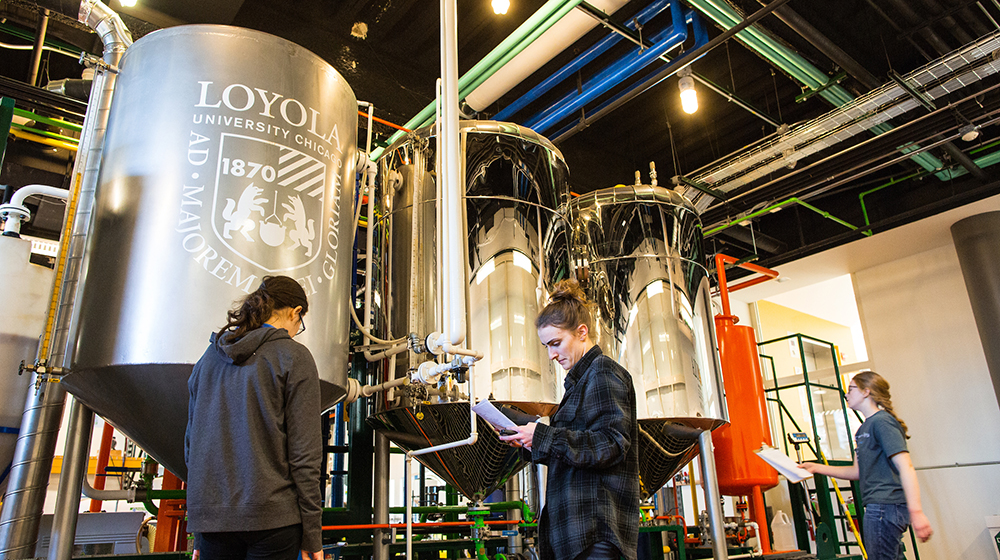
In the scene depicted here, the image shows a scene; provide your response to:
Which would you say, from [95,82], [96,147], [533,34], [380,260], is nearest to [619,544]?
[380,260]

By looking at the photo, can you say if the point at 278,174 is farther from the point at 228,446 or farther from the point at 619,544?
the point at 619,544

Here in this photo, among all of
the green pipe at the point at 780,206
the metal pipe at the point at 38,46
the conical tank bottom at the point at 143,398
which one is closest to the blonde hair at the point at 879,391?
the conical tank bottom at the point at 143,398

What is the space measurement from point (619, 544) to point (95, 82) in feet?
9.47

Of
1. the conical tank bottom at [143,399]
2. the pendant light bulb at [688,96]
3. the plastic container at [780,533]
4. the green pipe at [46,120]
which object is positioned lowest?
the plastic container at [780,533]

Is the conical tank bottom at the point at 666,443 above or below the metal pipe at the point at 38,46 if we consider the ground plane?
below

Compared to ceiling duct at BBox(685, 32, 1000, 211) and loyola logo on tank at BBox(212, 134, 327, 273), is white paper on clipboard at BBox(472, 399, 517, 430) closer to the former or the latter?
loyola logo on tank at BBox(212, 134, 327, 273)

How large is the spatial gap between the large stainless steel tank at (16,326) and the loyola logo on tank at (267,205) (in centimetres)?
103

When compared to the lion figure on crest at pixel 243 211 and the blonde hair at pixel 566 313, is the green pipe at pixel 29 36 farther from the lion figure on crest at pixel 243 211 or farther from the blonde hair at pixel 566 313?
the blonde hair at pixel 566 313

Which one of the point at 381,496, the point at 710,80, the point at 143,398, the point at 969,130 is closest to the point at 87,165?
the point at 143,398

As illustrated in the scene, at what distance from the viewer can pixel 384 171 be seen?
4.03m

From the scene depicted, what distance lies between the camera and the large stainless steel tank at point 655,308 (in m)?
4.32

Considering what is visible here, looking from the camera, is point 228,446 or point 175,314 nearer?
point 228,446

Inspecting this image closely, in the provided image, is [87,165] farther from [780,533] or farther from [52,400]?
[780,533]

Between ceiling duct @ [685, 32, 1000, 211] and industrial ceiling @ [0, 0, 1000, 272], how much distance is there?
0.02 metres
